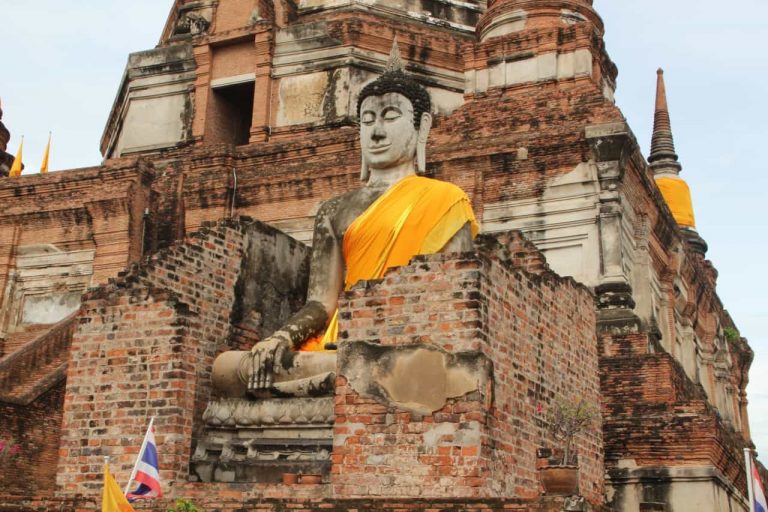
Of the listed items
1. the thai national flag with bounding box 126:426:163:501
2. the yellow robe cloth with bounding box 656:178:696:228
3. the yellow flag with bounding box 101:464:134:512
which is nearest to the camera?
the yellow flag with bounding box 101:464:134:512

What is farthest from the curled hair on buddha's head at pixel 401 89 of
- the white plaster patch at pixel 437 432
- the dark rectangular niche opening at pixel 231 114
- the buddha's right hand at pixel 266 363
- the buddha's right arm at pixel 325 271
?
the dark rectangular niche opening at pixel 231 114

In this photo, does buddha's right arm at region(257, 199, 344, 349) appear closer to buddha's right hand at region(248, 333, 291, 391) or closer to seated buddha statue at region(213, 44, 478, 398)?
seated buddha statue at region(213, 44, 478, 398)

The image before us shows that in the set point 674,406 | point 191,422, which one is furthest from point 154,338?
point 674,406

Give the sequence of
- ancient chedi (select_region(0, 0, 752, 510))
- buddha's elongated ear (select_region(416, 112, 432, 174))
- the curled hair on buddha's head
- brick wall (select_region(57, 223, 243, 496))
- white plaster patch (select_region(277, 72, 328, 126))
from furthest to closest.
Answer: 1. white plaster patch (select_region(277, 72, 328, 126))
2. buddha's elongated ear (select_region(416, 112, 432, 174))
3. the curled hair on buddha's head
4. brick wall (select_region(57, 223, 243, 496))
5. ancient chedi (select_region(0, 0, 752, 510))

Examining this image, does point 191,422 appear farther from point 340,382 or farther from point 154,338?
point 340,382

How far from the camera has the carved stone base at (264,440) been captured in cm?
777

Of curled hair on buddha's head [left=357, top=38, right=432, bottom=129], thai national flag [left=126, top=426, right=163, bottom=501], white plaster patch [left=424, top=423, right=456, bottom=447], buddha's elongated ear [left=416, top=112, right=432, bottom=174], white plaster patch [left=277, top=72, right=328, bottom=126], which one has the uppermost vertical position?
white plaster patch [left=277, top=72, right=328, bottom=126]

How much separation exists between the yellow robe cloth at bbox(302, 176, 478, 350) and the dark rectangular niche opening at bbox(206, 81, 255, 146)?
10.8m

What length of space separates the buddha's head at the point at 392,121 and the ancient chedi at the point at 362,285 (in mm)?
1098

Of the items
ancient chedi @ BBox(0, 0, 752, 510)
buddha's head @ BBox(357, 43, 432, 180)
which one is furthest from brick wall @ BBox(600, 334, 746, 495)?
buddha's head @ BBox(357, 43, 432, 180)

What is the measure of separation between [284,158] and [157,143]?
463cm

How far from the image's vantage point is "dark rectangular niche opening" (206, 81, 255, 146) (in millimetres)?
19469

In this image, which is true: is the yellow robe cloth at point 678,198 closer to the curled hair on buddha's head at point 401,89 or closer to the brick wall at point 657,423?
the brick wall at point 657,423

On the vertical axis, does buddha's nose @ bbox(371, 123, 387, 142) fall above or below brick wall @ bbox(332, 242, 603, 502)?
above
